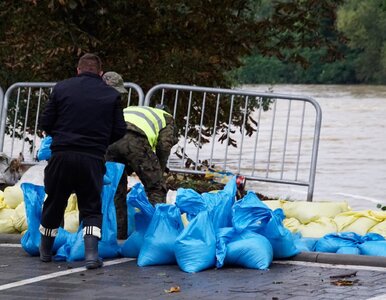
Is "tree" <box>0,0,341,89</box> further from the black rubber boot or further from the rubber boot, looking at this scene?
the rubber boot

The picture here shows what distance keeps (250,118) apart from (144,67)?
1.64 m

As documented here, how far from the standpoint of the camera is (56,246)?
10.3m

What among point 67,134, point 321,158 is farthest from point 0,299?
point 321,158

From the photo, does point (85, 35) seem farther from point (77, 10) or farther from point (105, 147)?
point (105, 147)

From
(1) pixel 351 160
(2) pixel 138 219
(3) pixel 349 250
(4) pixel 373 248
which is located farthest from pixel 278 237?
(1) pixel 351 160

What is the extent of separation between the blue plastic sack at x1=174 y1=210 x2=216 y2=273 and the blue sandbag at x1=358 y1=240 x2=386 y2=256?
1225 mm

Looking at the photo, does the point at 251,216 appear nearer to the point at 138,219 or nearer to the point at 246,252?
the point at 246,252

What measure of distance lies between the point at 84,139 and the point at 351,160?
14465 millimetres

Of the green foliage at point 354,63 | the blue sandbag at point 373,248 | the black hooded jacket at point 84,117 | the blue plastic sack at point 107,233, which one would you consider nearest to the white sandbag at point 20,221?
the blue plastic sack at point 107,233

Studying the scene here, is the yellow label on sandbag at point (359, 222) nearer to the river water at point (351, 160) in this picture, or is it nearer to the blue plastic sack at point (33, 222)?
the blue plastic sack at point (33, 222)

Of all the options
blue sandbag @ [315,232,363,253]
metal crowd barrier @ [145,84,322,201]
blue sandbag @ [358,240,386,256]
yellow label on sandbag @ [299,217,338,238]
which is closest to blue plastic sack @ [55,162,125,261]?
blue sandbag @ [315,232,363,253]

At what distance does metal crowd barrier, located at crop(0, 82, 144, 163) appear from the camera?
13.9m

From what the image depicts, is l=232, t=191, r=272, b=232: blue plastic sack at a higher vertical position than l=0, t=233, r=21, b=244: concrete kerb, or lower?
higher

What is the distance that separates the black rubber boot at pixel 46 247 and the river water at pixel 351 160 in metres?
6.38
